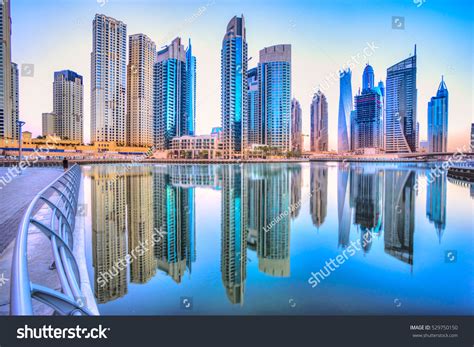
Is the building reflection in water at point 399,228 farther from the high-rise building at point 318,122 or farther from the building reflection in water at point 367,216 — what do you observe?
the high-rise building at point 318,122

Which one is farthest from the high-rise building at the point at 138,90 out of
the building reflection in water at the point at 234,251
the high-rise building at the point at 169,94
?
the building reflection in water at the point at 234,251

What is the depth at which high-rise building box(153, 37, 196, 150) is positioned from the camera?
88.5 metres

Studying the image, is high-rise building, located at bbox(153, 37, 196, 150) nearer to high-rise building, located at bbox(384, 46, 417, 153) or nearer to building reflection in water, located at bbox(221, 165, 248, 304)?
high-rise building, located at bbox(384, 46, 417, 153)

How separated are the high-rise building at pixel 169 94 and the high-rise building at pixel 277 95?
2870 cm

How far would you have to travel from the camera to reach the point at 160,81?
293 feet

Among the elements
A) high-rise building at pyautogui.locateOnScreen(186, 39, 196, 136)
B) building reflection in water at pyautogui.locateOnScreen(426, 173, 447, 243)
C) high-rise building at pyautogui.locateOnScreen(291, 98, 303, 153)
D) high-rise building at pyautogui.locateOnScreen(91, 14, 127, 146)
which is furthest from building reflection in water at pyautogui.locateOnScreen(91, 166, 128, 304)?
high-rise building at pyautogui.locateOnScreen(291, 98, 303, 153)

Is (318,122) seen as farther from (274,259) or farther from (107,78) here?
(274,259)

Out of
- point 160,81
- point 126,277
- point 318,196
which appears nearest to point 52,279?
point 126,277

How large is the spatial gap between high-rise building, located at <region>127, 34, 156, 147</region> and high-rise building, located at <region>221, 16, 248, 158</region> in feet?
75.9

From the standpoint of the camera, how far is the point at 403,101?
72812 millimetres

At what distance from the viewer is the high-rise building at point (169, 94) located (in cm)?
8850

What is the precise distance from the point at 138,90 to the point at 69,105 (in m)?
18.2

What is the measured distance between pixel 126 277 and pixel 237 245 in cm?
215
